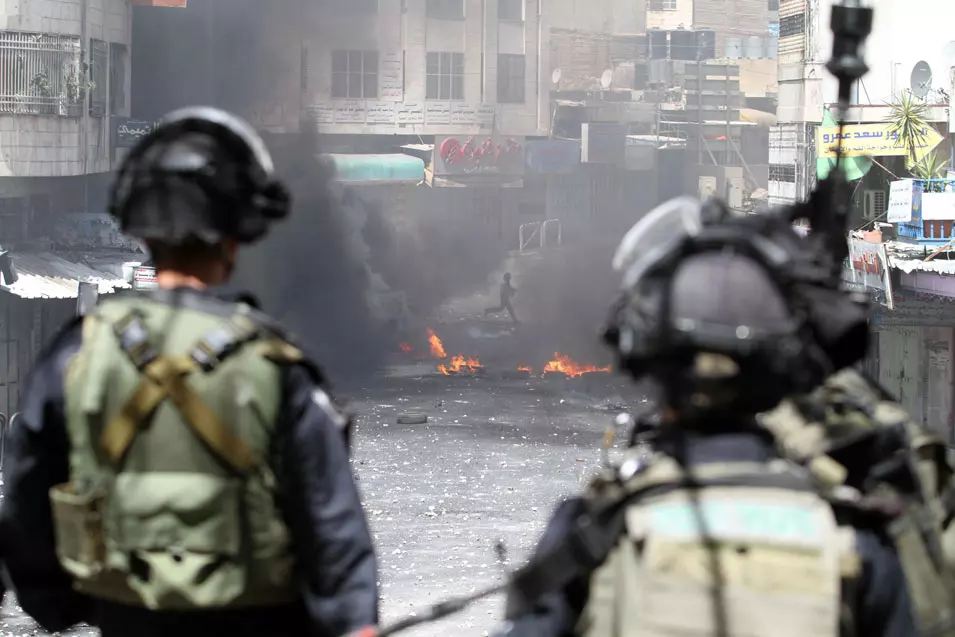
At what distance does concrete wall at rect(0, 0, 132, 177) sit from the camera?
26250 millimetres

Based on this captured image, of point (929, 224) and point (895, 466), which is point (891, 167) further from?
point (895, 466)

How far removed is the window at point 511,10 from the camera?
5156cm

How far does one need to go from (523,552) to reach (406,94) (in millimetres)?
34127

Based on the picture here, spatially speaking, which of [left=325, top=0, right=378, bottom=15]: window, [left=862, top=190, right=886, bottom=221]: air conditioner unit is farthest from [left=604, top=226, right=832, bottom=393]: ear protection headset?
[left=325, top=0, right=378, bottom=15]: window

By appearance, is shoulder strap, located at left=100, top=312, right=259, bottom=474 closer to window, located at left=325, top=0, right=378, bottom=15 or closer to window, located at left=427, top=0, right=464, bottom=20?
window, located at left=325, top=0, right=378, bottom=15

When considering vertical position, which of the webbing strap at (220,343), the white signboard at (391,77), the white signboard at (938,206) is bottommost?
the webbing strap at (220,343)

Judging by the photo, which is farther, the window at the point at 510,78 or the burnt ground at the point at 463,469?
the window at the point at 510,78

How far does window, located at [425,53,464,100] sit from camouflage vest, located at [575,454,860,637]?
4782 cm

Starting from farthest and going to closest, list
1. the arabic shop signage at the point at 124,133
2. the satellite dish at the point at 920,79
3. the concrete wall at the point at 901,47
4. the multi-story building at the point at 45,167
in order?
the concrete wall at the point at 901,47
the satellite dish at the point at 920,79
the arabic shop signage at the point at 124,133
the multi-story building at the point at 45,167

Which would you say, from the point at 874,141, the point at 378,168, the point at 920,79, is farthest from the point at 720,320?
the point at 378,168

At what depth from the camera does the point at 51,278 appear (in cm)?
2506

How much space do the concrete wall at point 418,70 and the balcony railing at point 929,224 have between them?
25.4 metres

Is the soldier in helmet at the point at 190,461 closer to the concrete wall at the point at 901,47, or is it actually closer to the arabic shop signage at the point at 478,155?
the concrete wall at the point at 901,47

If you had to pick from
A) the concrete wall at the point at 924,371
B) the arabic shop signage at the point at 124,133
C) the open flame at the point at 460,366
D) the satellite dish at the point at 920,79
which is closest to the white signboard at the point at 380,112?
the open flame at the point at 460,366
